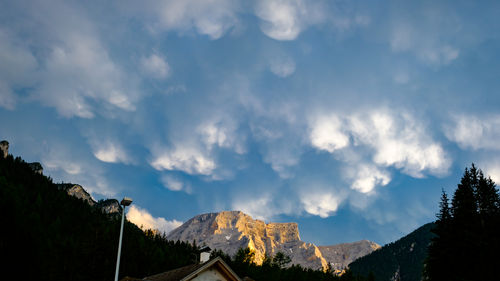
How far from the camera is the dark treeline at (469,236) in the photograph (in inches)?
1520

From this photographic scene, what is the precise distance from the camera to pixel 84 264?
222 feet

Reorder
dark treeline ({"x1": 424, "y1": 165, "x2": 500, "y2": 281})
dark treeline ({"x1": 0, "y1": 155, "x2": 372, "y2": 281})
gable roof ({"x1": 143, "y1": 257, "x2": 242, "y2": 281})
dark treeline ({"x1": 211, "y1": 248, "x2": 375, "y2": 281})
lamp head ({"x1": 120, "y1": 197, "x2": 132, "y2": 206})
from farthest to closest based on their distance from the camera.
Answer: dark treeline ({"x1": 211, "y1": 248, "x2": 375, "y2": 281}) → dark treeline ({"x1": 0, "y1": 155, "x2": 372, "y2": 281}) → dark treeline ({"x1": 424, "y1": 165, "x2": 500, "y2": 281}) → gable roof ({"x1": 143, "y1": 257, "x2": 242, "y2": 281}) → lamp head ({"x1": 120, "y1": 197, "x2": 132, "y2": 206})

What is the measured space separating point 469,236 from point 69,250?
349 feet

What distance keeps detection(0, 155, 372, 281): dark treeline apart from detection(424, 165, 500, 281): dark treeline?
34210 millimetres

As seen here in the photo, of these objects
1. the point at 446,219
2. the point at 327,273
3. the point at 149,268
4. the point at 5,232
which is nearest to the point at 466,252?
the point at 446,219

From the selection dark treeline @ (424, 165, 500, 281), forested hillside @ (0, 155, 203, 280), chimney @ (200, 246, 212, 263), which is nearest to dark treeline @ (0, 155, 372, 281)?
forested hillside @ (0, 155, 203, 280)

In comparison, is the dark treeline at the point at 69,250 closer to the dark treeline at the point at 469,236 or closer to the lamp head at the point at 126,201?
the dark treeline at the point at 469,236

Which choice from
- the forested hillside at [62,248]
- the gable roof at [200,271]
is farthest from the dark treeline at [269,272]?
the gable roof at [200,271]

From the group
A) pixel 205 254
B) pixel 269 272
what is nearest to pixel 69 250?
pixel 269 272

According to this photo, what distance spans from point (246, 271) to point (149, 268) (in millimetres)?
32696

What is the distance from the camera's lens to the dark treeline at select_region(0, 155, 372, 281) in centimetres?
5416

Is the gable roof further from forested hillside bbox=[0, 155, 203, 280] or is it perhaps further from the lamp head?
forested hillside bbox=[0, 155, 203, 280]

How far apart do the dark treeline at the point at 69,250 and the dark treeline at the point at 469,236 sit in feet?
112

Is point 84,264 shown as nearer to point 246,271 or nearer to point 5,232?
point 5,232
